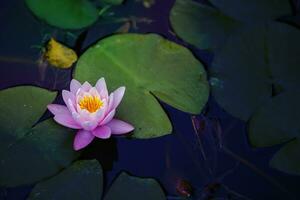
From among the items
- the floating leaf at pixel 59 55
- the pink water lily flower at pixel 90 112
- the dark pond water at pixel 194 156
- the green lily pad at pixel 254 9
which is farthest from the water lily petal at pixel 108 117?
the green lily pad at pixel 254 9

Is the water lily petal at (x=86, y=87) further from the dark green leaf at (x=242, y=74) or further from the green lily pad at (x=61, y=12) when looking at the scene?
the dark green leaf at (x=242, y=74)

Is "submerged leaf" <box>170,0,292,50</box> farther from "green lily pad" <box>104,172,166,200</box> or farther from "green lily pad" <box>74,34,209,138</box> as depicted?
"green lily pad" <box>104,172,166,200</box>

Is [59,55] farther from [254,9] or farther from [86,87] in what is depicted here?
[254,9]

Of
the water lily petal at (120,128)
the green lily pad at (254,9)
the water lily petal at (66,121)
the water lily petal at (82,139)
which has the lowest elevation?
the water lily petal at (82,139)

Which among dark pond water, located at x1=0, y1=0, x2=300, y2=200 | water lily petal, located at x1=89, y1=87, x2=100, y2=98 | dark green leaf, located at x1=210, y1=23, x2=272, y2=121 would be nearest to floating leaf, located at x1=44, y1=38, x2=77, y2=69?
dark pond water, located at x1=0, y1=0, x2=300, y2=200

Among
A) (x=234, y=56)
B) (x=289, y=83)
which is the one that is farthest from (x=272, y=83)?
(x=234, y=56)

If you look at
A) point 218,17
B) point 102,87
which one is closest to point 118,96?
point 102,87
